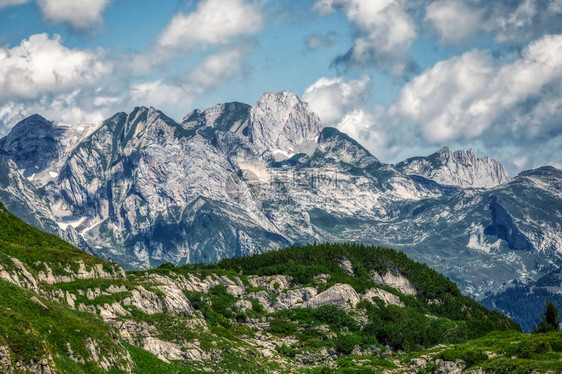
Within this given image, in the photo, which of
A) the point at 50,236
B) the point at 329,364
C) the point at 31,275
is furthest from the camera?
the point at 50,236

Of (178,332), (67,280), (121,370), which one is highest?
(67,280)

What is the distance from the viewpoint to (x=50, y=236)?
14250 centimetres

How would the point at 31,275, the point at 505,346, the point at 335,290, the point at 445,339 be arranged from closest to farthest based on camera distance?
the point at 31,275 → the point at 505,346 → the point at 445,339 → the point at 335,290

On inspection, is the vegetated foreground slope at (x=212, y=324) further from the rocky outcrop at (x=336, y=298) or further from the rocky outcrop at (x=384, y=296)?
the rocky outcrop at (x=384, y=296)

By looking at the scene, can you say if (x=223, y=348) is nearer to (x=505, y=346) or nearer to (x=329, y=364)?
(x=329, y=364)

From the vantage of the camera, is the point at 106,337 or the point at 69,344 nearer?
the point at 69,344

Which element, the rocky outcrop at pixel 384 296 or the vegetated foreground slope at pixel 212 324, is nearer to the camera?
the vegetated foreground slope at pixel 212 324

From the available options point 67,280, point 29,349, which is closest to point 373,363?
point 67,280

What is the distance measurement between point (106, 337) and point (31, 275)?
20.4 meters

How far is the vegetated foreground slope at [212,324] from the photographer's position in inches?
3211

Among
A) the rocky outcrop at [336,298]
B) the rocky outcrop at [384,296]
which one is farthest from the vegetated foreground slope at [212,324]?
the rocky outcrop at [384,296]

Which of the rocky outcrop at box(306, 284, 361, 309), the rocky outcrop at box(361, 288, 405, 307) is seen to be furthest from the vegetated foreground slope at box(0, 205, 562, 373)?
the rocky outcrop at box(361, 288, 405, 307)

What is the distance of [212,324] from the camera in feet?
447

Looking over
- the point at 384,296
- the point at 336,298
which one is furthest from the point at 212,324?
the point at 384,296
